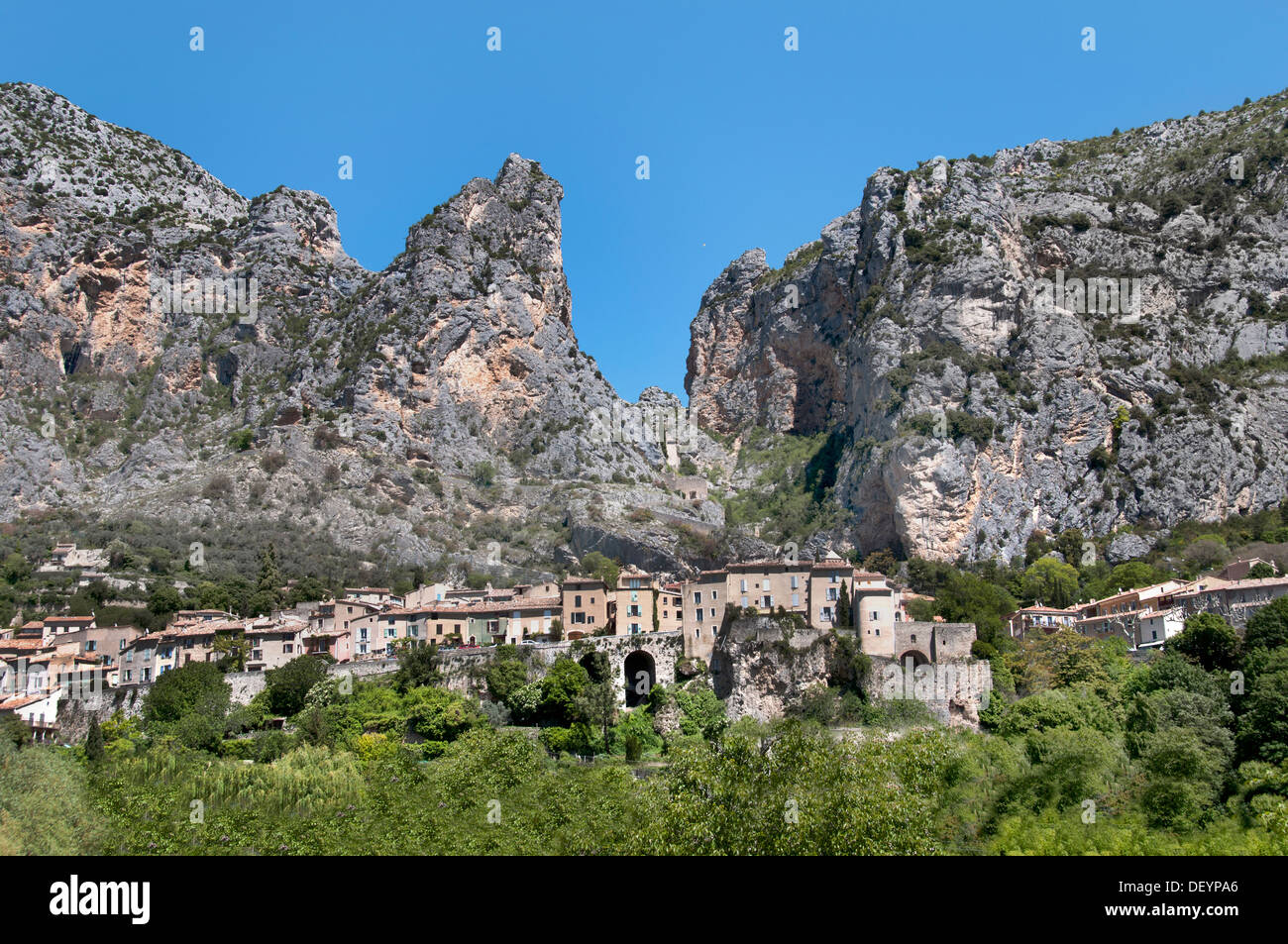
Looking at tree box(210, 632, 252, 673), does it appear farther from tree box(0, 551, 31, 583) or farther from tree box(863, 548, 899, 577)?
tree box(863, 548, 899, 577)

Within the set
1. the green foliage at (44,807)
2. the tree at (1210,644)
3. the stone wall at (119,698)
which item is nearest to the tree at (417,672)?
the stone wall at (119,698)

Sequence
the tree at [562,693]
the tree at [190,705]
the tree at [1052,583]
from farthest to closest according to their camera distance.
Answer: the tree at [1052,583] < the tree at [562,693] < the tree at [190,705]

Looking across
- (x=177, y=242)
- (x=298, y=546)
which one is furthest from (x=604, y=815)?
(x=177, y=242)

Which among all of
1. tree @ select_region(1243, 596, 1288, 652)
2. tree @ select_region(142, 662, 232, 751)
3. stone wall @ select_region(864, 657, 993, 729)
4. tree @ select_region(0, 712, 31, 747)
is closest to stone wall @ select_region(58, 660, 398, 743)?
tree @ select_region(142, 662, 232, 751)

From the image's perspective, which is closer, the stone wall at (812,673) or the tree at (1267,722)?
the tree at (1267,722)

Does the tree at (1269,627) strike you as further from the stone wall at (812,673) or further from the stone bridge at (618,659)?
the stone bridge at (618,659)

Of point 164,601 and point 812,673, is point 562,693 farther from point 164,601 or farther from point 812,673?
point 164,601

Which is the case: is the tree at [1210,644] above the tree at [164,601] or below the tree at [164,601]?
below
